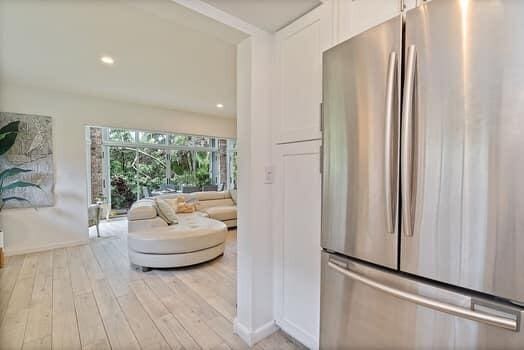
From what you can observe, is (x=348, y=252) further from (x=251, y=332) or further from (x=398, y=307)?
(x=251, y=332)

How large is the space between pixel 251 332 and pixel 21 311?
206 centimetres

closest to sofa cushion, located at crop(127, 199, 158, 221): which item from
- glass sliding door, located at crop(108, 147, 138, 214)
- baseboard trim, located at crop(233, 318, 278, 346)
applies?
baseboard trim, located at crop(233, 318, 278, 346)

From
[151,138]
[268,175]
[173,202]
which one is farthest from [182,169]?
[268,175]

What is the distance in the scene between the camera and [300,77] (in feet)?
5.54

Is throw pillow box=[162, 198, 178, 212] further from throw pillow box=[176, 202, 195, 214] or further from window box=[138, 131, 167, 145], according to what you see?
window box=[138, 131, 167, 145]

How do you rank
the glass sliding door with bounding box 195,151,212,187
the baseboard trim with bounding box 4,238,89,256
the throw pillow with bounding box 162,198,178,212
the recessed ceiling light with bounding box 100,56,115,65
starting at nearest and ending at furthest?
the recessed ceiling light with bounding box 100,56,115,65
the baseboard trim with bounding box 4,238,89,256
the throw pillow with bounding box 162,198,178,212
the glass sliding door with bounding box 195,151,212,187

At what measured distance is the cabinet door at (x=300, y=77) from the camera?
5.18ft

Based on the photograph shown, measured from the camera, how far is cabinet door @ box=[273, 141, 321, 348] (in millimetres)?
1625

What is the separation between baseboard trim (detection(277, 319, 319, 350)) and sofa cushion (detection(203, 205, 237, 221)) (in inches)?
134

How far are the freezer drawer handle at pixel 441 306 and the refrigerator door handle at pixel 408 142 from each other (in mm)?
216

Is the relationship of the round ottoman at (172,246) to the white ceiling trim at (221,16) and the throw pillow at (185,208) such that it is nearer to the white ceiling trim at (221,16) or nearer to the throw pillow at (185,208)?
the throw pillow at (185,208)

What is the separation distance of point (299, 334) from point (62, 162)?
4.50 metres

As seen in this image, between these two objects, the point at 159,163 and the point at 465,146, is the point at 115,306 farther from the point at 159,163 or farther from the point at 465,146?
the point at 159,163

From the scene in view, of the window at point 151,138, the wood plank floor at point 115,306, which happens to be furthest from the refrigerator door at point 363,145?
the window at point 151,138
